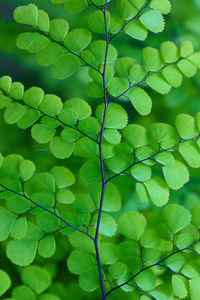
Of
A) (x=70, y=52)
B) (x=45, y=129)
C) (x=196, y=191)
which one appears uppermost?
(x=70, y=52)

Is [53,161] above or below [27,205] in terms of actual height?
below

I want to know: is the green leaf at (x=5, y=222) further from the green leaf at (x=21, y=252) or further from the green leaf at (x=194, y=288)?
the green leaf at (x=194, y=288)

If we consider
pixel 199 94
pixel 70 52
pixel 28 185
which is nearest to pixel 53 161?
pixel 28 185

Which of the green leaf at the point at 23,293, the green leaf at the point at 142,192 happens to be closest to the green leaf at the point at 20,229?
the green leaf at the point at 23,293

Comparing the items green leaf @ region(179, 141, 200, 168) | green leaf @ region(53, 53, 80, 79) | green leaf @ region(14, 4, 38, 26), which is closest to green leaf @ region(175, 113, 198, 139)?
green leaf @ region(179, 141, 200, 168)

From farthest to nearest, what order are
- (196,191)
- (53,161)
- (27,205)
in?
(196,191), (53,161), (27,205)

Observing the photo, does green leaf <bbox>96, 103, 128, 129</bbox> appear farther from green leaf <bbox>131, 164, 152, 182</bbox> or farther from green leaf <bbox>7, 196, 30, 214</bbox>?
green leaf <bbox>7, 196, 30, 214</bbox>

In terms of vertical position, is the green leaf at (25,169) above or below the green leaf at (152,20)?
below

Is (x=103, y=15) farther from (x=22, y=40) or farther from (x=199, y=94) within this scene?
(x=199, y=94)
